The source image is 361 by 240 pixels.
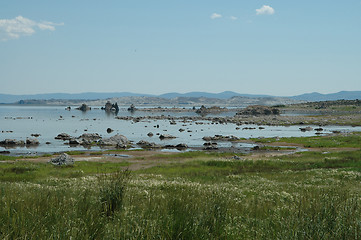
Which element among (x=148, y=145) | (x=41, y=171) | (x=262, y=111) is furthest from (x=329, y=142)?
(x=262, y=111)

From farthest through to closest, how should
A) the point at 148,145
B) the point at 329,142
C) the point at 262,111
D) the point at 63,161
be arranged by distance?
the point at 262,111, the point at 148,145, the point at 329,142, the point at 63,161

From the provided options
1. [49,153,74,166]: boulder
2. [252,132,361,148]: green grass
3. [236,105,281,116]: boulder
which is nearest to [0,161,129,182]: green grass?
[49,153,74,166]: boulder

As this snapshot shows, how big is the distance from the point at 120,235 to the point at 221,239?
2.60 m

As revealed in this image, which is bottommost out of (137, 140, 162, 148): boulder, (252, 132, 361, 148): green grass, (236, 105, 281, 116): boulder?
(137, 140, 162, 148): boulder

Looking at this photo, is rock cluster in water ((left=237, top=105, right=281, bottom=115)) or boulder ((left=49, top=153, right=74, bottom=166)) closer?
boulder ((left=49, top=153, right=74, bottom=166))

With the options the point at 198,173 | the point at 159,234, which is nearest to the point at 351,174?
the point at 198,173

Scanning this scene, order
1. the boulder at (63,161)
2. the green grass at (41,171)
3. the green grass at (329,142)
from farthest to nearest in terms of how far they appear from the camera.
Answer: the green grass at (329,142) < the boulder at (63,161) < the green grass at (41,171)

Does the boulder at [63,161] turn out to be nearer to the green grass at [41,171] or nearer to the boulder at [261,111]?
the green grass at [41,171]

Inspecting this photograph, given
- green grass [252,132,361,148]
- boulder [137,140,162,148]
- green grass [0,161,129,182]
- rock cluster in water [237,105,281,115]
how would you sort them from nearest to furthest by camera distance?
1. green grass [0,161,129,182]
2. green grass [252,132,361,148]
3. boulder [137,140,162,148]
4. rock cluster in water [237,105,281,115]

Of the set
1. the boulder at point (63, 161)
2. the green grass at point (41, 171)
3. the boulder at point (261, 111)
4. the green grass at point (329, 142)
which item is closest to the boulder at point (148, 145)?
the green grass at point (329, 142)

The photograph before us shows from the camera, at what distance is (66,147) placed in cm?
6184

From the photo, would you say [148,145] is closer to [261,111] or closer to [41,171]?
[41,171]

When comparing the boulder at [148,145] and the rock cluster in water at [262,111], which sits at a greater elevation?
the rock cluster in water at [262,111]

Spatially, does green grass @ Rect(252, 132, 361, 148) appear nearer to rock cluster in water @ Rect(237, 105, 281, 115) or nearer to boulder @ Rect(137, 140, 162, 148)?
boulder @ Rect(137, 140, 162, 148)
